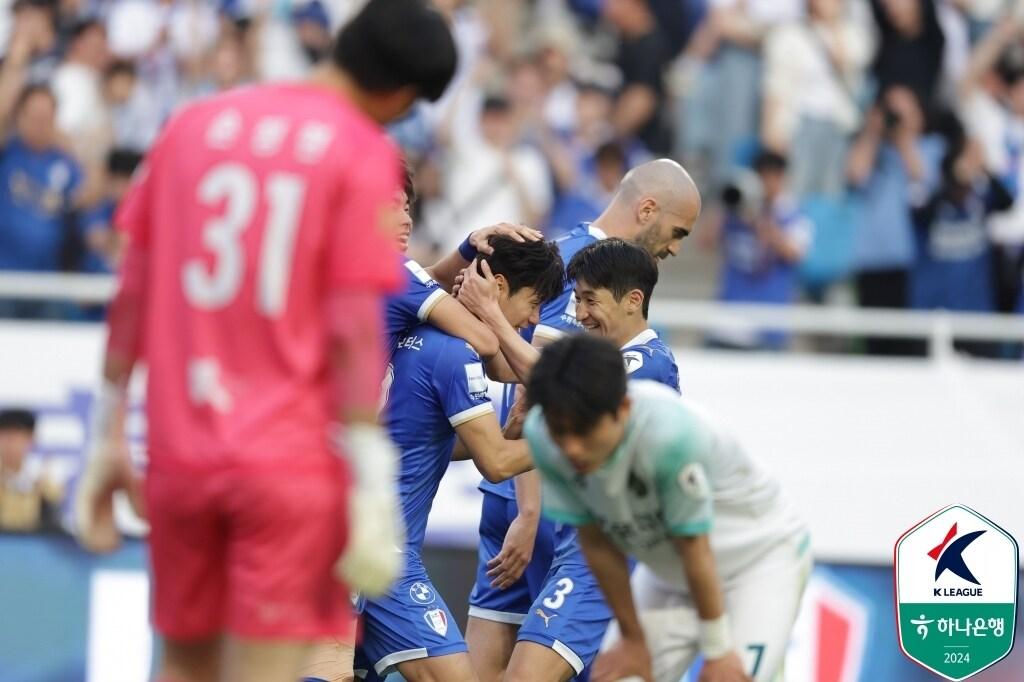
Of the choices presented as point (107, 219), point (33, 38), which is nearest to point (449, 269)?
point (107, 219)

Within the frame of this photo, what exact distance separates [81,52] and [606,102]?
13.1 feet

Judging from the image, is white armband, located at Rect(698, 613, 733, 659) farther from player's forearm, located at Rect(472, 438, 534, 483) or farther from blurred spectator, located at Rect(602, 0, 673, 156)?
blurred spectator, located at Rect(602, 0, 673, 156)

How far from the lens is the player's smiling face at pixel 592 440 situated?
4.76 meters

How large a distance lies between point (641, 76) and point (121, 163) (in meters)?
4.10

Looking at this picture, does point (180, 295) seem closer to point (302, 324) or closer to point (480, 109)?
point (302, 324)

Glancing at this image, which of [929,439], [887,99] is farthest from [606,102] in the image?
[929,439]

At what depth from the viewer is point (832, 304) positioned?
12.8 meters

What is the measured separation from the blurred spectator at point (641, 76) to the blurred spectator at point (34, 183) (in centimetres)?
418

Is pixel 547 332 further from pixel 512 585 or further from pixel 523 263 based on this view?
pixel 512 585

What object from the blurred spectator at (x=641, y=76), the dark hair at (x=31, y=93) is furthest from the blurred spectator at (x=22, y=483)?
the blurred spectator at (x=641, y=76)

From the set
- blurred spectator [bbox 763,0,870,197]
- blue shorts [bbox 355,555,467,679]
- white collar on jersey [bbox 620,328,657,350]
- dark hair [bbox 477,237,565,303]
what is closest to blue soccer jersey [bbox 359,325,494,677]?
blue shorts [bbox 355,555,467,679]

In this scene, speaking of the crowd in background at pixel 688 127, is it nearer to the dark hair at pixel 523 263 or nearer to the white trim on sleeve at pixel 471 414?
the dark hair at pixel 523 263

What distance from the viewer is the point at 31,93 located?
1188 cm

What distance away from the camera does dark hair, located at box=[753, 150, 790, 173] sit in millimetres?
12180
